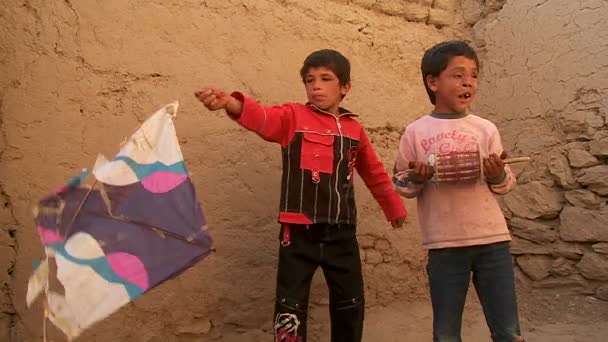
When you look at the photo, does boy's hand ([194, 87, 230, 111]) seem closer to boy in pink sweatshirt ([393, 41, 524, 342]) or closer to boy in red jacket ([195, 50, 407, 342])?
boy in red jacket ([195, 50, 407, 342])

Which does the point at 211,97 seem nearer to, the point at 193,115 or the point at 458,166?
the point at 193,115

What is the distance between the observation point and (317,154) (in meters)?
2.10

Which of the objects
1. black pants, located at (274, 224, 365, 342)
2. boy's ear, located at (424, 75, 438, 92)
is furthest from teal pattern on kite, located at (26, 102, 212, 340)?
boy's ear, located at (424, 75, 438, 92)

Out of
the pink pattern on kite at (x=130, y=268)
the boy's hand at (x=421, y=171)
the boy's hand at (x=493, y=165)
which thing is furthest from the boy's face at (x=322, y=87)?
the pink pattern on kite at (x=130, y=268)

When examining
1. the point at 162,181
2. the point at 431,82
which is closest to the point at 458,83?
the point at 431,82

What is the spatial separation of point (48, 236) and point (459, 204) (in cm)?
129

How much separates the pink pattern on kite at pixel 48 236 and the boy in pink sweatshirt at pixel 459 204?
1.10 meters

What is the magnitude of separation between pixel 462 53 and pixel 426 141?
1.11 ft

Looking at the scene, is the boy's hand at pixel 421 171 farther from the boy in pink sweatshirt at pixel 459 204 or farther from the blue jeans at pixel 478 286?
the blue jeans at pixel 478 286

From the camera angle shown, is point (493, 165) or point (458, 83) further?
point (458, 83)

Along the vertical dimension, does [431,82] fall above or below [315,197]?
above

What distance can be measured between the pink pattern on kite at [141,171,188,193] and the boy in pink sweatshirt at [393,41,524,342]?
78 cm

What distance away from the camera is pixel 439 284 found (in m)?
1.92

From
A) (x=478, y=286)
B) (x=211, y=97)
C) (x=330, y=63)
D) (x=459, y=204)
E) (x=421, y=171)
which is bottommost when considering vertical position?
(x=478, y=286)
